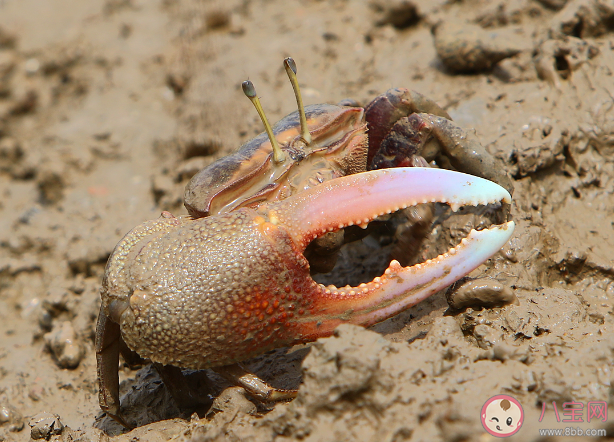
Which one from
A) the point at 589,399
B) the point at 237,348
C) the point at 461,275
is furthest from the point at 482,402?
the point at 237,348

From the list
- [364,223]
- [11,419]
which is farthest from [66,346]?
[364,223]

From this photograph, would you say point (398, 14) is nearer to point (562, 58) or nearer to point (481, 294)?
point (562, 58)

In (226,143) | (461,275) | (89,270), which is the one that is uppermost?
(461,275)

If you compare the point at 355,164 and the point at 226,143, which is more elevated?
the point at 355,164

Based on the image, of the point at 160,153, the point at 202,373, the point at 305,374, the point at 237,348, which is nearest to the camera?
the point at 305,374

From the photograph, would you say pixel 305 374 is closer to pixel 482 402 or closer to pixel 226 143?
pixel 482 402

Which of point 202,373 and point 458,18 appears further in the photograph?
point 458,18

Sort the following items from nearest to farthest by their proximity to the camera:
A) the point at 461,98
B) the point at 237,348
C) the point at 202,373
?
1. the point at 237,348
2. the point at 202,373
3. the point at 461,98

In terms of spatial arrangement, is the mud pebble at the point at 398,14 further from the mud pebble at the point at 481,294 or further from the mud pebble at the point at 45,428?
the mud pebble at the point at 45,428
